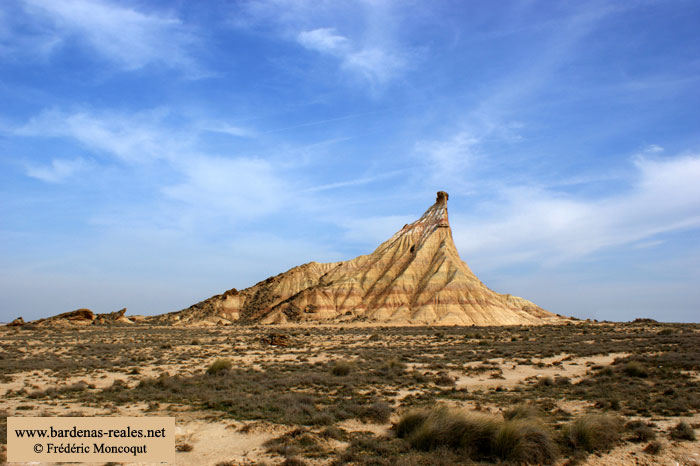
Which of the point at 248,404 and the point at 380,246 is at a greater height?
the point at 380,246

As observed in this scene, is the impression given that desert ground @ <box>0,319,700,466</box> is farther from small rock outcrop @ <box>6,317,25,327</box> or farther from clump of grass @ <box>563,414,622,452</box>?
small rock outcrop @ <box>6,317,25,327</box>

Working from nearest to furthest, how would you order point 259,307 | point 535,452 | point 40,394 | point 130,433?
1. point 535,452
2. point 130,433
3. point 40,394
4. point 259,307

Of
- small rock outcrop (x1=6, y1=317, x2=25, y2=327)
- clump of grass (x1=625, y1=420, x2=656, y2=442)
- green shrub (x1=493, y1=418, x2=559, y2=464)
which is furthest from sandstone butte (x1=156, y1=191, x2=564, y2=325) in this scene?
green shrub (x1=493, y1=418, x2=559, y2=464)

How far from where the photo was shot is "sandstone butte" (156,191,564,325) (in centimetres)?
6806

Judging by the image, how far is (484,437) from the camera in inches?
360

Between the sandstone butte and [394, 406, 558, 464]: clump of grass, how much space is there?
5510 centimetres

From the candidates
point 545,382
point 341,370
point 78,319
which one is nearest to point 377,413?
point 341,370

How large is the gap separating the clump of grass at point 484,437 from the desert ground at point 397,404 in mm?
24

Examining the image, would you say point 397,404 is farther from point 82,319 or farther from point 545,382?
point 82,319

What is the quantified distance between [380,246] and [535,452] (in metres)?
84.7

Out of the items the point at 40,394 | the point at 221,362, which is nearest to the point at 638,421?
the point at 221,362

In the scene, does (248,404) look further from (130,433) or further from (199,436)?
(130,433)

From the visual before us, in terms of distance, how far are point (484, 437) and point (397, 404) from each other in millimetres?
4394

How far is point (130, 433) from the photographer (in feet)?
30.5
